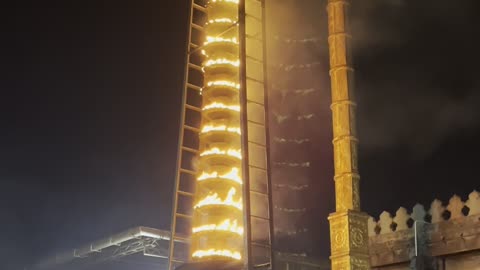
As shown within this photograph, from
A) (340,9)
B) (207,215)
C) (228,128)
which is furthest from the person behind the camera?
(228,128)

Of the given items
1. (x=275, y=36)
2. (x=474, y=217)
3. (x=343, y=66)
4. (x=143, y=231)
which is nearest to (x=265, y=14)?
(x=275, y=36)

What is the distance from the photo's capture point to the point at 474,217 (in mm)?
12648

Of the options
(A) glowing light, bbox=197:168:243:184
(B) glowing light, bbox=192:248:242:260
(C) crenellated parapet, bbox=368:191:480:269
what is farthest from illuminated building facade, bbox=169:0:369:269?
(A) glowing light, bbox=197:168:243:184

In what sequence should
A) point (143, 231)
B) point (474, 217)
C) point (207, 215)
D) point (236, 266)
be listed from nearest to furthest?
1. point (474, 217)
2. point (236, 266)
3. point (207, 215)
4. point (143, 231)

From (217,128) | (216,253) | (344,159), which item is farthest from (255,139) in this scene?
(217,128)

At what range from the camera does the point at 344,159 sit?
A: 1074 centimetres

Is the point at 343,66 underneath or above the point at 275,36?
underneath

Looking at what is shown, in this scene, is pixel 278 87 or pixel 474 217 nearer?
pixel 474 217

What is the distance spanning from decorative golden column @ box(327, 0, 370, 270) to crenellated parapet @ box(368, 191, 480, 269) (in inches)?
125

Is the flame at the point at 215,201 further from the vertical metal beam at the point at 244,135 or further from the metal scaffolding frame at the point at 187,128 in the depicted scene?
the vertical metal beam at the point at 244,135

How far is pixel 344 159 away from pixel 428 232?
11.8 ft

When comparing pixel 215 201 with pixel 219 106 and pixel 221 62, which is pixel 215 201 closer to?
pixel 219 106

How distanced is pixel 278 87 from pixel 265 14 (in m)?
1.82

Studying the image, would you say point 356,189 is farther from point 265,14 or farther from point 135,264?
point 135,264
